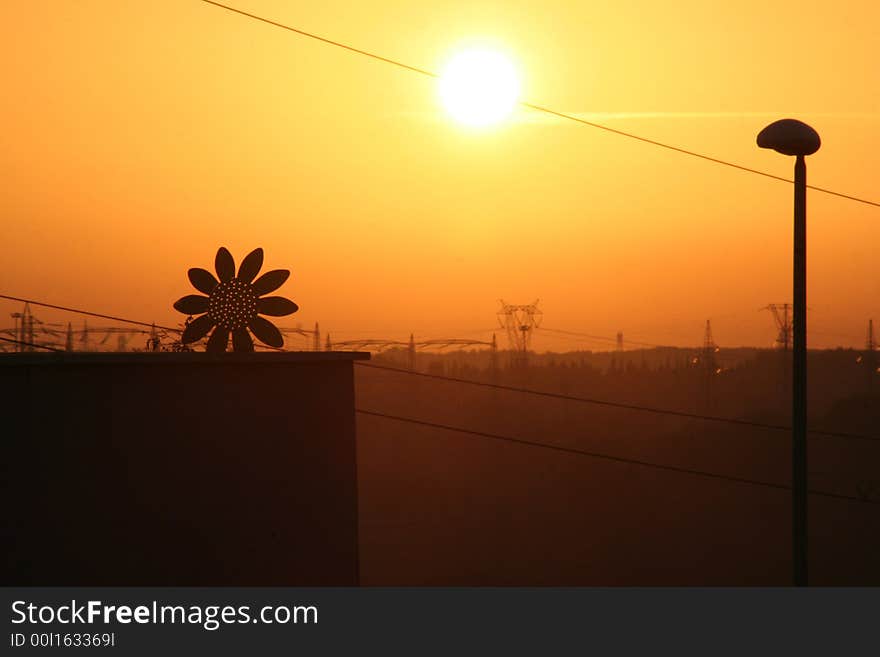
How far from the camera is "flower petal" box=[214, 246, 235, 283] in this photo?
17.9 m

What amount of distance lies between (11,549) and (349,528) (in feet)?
14.3

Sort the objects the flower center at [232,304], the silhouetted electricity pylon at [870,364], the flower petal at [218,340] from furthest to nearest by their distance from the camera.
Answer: the silhouetted electricity pylon at [870,364] → the flower center at [232,304] → the flower petal at [218,340]

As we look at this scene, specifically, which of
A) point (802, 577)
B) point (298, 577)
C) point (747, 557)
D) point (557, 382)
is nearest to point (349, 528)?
point (298, 577)

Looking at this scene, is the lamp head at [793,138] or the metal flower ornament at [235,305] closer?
the lamp head at [793,138]

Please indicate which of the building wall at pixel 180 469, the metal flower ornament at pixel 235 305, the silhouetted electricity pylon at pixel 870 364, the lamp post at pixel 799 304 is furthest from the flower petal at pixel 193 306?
the silhouetted electricity pylon at pixel 870 364

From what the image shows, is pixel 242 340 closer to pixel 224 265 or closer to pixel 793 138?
pixel 224 265

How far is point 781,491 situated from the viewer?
10944 centimetres

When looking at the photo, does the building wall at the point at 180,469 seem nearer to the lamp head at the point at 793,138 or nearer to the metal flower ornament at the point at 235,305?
the metal flower ornament at the point at 235,305

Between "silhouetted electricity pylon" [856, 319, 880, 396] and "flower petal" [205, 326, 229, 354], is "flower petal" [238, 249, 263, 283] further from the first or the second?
"silhouetted electricity pylon" [856, 319, 880, 396]

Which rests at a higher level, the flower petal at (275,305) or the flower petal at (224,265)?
the flower petal at (224,265)

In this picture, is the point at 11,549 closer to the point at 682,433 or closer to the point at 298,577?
the point at 298,577

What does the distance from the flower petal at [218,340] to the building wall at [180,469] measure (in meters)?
2.22

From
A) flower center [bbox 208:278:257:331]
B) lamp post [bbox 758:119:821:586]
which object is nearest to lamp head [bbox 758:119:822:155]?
lamp post [bbox 758:119:821:586]

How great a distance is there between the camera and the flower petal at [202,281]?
17.8 meters
